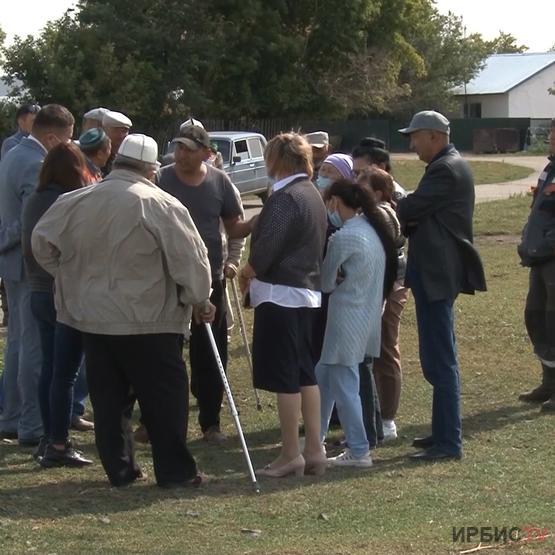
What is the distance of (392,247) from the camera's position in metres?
7.27

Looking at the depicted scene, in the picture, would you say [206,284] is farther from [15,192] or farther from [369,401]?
[15,192]

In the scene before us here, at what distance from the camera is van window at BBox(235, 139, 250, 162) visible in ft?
91.9

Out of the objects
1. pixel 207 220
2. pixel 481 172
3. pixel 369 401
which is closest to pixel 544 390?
pixel 369 401

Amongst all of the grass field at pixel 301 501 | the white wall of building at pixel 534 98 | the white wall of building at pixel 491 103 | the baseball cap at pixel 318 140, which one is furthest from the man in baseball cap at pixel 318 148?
the white wall of building at pixel 534 98

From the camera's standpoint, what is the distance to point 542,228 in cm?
902

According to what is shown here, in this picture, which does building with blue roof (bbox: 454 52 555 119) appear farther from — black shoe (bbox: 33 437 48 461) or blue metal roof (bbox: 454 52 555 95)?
black shoe (bbox: 33 437 48 461)

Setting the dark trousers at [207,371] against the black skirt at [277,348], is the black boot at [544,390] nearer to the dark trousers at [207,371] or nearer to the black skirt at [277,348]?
the dark trousers at [207,371]

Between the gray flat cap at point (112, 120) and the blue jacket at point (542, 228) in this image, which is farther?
the blue jacket at point (542, 228)

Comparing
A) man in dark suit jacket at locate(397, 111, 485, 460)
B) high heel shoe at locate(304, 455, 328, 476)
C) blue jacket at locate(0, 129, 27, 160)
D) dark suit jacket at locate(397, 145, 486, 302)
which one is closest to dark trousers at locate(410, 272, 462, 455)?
man in dark suit jacket at locate(397, 111, 485, 460)

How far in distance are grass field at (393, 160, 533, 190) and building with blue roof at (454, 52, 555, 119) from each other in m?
30.0

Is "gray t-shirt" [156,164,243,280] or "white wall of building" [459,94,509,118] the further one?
"white wall of building" [459,94,509,118]

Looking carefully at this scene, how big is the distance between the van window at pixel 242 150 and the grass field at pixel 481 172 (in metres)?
7.22

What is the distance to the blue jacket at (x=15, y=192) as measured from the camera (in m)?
7.57

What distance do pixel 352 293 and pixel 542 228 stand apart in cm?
244
